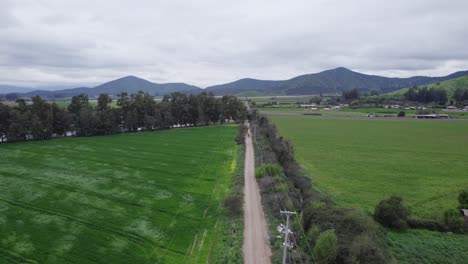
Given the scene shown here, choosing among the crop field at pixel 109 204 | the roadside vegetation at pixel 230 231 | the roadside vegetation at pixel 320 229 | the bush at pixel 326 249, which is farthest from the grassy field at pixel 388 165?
the crop field at pixel 109 204

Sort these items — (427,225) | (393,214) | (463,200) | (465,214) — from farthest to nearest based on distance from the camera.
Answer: (463,200) → (465,214) → (427,225) → (393,214)

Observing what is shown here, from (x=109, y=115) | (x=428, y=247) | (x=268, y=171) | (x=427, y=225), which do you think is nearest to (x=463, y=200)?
(x=427, y=225)

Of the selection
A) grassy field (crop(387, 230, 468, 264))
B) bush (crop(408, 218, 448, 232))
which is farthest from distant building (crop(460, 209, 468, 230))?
bush (crop(408, 218, 448, 232))

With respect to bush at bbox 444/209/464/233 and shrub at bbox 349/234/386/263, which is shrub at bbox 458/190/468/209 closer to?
bush at bbox 444/209/464/233

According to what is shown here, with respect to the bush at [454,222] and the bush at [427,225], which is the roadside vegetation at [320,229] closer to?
the bush at [427,225]

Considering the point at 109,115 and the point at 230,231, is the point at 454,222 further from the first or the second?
the point at 109,115
